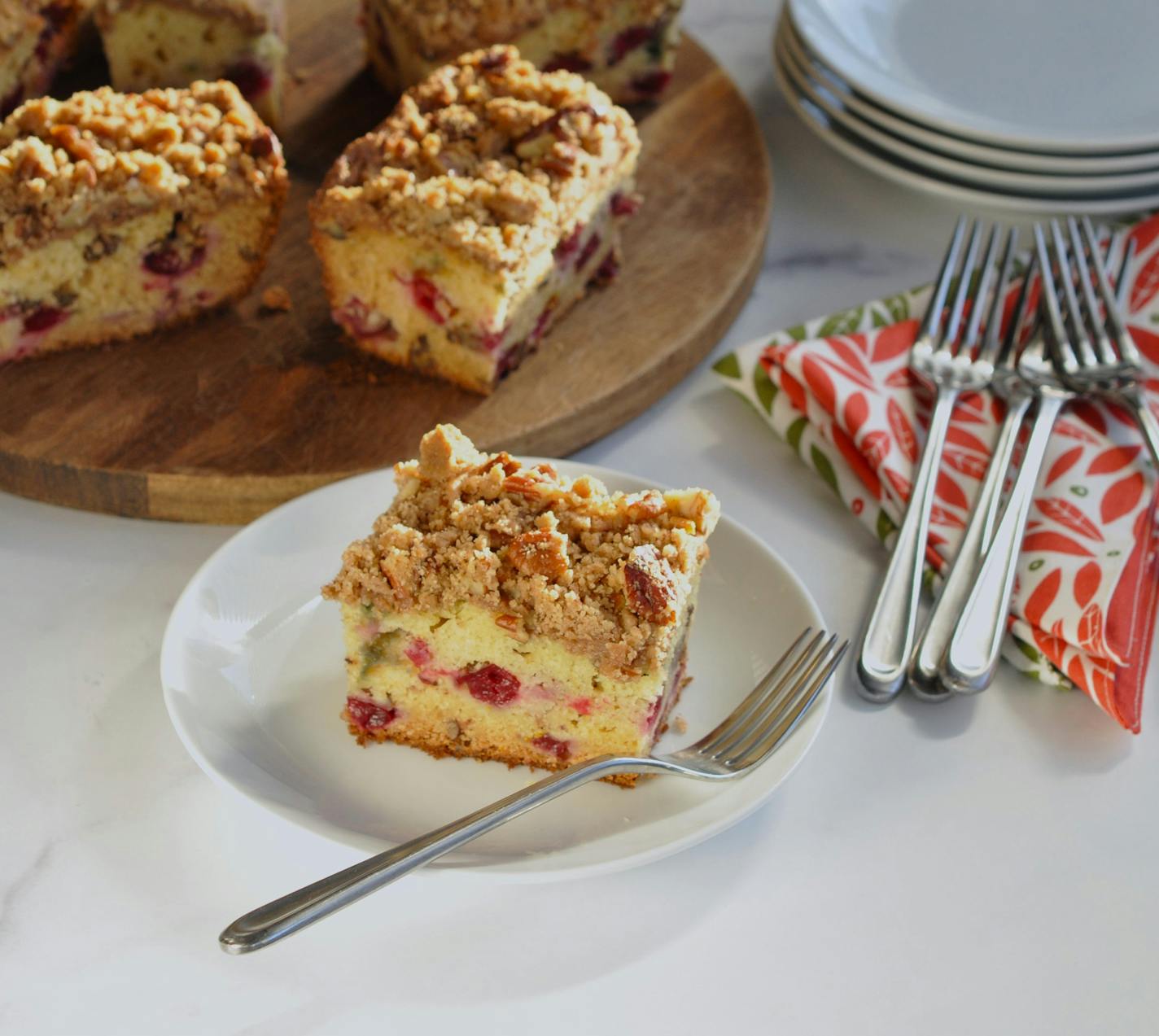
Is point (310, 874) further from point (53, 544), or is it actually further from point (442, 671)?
point (53, 544)

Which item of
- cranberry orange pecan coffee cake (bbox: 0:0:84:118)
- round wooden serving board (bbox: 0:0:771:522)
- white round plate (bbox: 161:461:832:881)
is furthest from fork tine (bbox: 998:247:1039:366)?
cranberry orange pecan coffee cake (bbox: 0:0:84:118)

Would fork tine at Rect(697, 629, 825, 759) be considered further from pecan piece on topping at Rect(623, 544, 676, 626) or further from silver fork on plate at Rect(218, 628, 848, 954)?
pecan piece on topping at Rect(623, 544, 676, 626)

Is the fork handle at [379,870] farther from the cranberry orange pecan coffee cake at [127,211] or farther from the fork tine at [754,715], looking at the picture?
the cranberry orange pecan coffee cake at [127,211]

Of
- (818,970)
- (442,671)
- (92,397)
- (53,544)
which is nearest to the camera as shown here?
(818,970)

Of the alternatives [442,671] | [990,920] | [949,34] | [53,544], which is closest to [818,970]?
[990,920]

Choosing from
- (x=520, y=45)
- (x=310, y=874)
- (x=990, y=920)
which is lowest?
(x=990, y=920)

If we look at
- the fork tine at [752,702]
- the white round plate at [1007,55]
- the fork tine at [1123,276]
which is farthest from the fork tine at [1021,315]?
the fork tine at [752,702]
